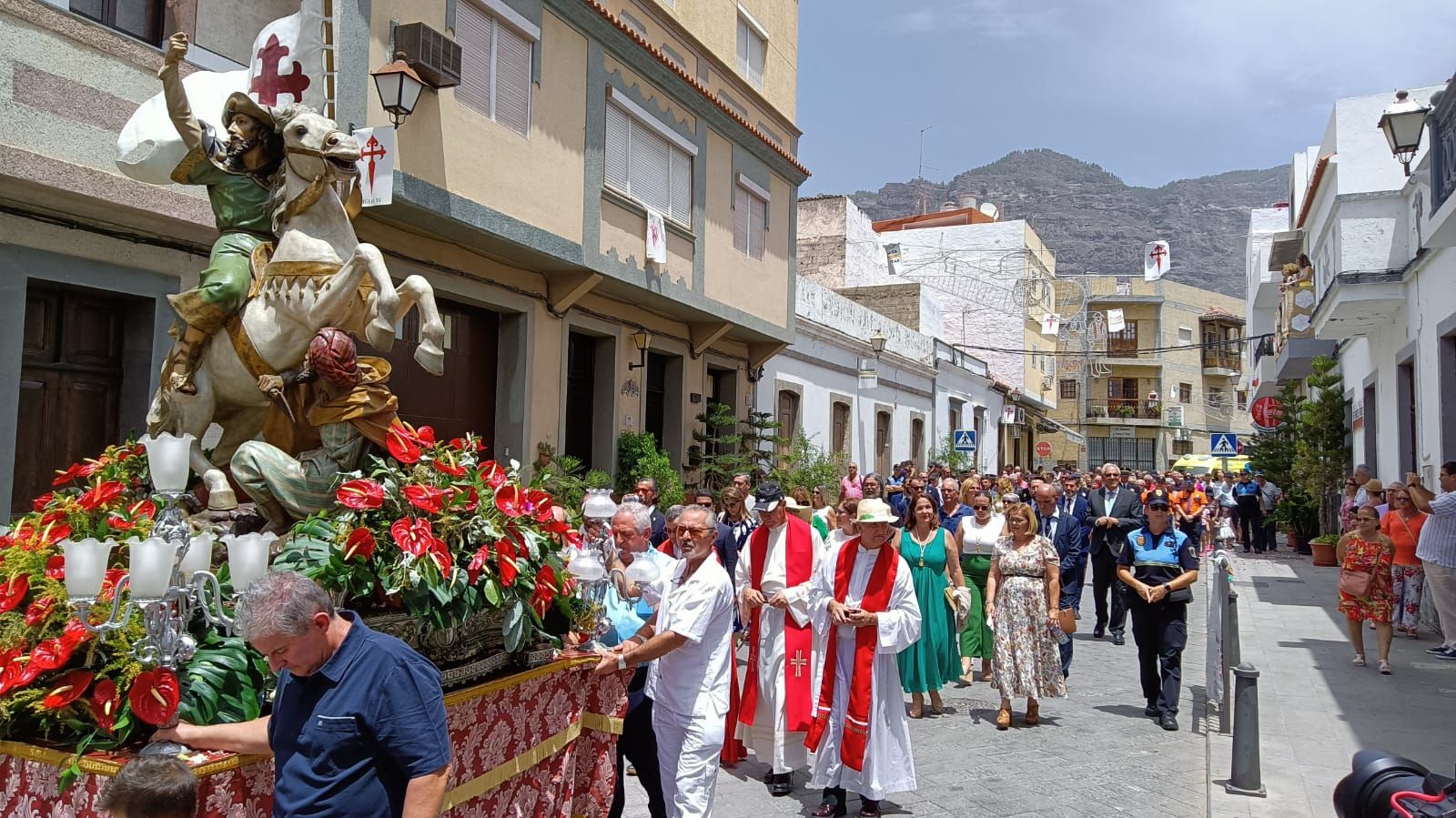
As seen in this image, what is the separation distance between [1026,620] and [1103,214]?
588ft

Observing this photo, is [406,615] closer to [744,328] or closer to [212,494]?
[212,494]

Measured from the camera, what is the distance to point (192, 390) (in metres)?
4.84

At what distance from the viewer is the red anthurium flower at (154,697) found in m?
3.25

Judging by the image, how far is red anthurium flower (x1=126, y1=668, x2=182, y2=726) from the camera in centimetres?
325

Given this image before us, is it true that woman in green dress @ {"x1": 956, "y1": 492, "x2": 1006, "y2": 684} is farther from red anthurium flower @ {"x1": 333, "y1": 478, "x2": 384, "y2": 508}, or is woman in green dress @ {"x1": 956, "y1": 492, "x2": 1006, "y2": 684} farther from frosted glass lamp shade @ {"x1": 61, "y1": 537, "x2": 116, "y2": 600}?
frosted glass lamp shade @ {"x1": 61, "y1": 537, "x2": 116, "y2": 600}

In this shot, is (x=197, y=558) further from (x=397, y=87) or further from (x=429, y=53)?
(x=429, y=53)

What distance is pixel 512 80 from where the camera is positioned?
39.4 ft

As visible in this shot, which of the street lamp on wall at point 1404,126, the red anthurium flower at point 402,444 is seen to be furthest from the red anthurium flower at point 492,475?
the street lamp on wall at point 1404,126

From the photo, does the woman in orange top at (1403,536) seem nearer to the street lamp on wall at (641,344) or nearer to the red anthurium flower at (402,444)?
the street lamp on wall at (641,344)

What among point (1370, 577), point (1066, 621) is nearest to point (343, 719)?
point (1066, 621)

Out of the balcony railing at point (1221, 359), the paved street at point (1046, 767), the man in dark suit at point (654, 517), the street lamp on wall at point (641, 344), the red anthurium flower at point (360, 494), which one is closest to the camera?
the red anthurium flower at point (360, 494)

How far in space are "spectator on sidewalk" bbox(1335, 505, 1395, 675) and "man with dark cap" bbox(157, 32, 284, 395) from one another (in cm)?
1056

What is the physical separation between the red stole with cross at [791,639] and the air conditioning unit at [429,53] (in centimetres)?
584

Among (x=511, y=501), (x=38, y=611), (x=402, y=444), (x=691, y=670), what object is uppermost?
(x=402, y=444)
